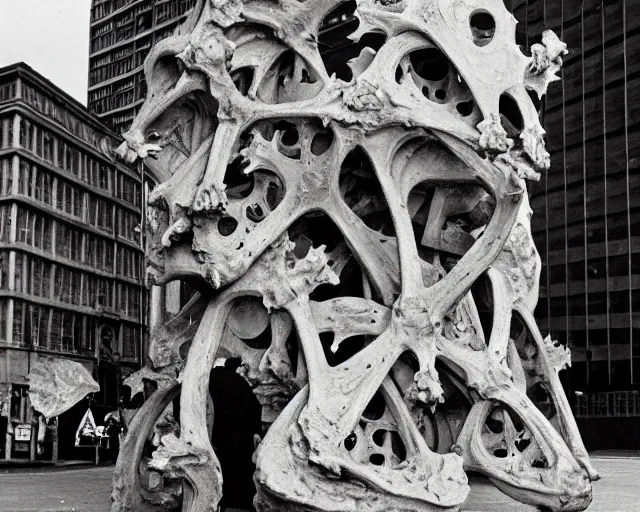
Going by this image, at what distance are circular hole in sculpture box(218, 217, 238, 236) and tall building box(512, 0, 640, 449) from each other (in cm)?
3682

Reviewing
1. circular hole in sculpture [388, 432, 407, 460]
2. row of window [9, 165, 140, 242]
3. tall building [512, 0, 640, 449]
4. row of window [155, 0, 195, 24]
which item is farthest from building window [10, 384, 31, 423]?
row of window [155, 0, 195, 24]

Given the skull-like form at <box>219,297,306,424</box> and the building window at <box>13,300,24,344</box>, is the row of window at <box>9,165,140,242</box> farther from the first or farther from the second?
the skull-like form at <box>219,297,306,424</box>

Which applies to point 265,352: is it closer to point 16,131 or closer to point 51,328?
point 16,131

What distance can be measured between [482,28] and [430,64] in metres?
1.54

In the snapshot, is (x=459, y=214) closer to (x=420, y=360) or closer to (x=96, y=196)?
(x=420, y=360)

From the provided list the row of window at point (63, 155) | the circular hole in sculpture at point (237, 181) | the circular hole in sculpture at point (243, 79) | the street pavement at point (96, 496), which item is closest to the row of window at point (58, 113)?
the row of window at point (63, 155)

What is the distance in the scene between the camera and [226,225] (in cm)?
1177

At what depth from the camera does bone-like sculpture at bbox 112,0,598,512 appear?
35.3ft

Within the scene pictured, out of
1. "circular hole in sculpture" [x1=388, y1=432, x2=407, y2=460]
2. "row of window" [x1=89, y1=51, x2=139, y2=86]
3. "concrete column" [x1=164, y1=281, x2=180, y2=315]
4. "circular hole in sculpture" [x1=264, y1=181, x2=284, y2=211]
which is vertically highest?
"row of window" [x1=89, y1=51, x2=139, y2=86]

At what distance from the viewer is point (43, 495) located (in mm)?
14617

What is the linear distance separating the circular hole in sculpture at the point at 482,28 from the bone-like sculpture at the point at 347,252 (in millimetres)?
69

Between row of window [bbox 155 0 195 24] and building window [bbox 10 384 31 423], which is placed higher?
row of window [bbox 155 0 195 24]

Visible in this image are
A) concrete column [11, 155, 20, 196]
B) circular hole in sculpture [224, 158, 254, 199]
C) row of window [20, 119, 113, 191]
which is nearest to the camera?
circular hole in sculpture [224, 158, 254, 199]

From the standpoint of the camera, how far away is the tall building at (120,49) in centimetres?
6894
